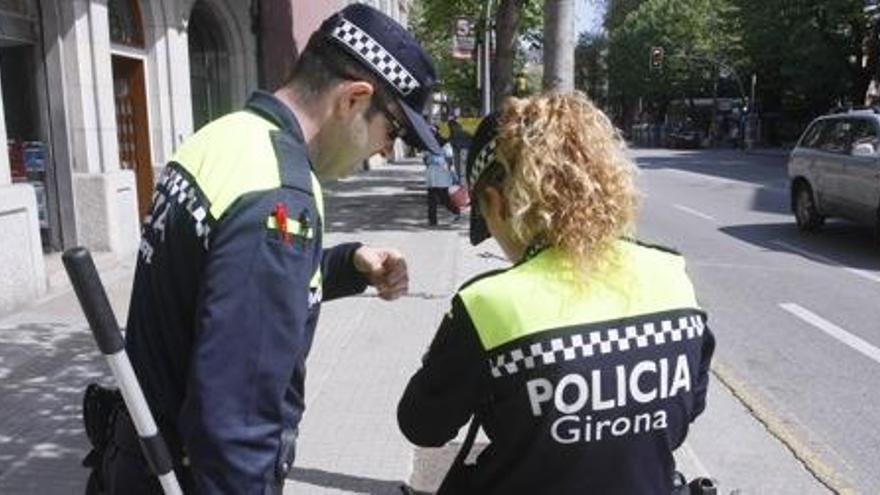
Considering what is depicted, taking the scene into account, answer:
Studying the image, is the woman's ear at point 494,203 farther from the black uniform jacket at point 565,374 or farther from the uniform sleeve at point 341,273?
the uniform sleeve at point 341,273

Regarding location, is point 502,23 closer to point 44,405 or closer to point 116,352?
point 44,405

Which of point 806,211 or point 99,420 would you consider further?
point 806,211

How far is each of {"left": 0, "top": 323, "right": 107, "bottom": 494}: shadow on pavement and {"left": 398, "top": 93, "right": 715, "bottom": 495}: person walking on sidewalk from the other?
3.01 meters

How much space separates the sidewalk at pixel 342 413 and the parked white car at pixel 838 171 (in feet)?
17.0

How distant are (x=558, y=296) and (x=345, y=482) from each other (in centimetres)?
283

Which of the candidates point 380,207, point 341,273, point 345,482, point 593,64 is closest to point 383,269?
point 341,273

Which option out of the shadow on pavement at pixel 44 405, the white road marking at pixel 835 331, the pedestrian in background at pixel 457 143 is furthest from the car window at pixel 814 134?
the shadow on pavement at pixel 44 405

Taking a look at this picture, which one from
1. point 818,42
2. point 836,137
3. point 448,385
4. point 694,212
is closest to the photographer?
point 448,385

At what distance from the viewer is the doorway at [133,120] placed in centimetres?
1216

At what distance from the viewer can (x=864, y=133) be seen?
12.4 metres

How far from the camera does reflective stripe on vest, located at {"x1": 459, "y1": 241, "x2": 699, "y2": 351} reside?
69.2 inches

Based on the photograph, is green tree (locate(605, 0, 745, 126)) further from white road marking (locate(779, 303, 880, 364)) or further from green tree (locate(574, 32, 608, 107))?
white road marking (locate(779, 303, 880, 364))

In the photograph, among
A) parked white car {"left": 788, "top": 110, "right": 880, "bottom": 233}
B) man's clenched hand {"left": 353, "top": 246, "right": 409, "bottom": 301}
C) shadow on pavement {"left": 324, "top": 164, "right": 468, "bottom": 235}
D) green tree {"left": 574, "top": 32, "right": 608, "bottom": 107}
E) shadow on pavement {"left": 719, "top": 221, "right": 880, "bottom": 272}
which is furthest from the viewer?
green tree {"left": 574, "top": 32, "right": 608, "bottom": 107}

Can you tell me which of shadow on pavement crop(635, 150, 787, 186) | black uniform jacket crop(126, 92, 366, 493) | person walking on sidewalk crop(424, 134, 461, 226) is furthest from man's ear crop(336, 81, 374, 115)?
shadow on pavement crop(635, 150, 787, 186)
